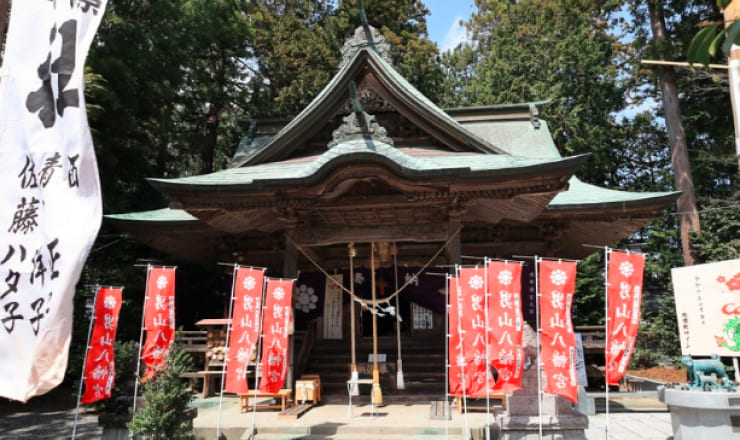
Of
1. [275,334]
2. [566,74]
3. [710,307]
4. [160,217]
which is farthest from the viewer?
[566,74]

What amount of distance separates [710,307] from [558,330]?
2.85 metres

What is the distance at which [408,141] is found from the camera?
11094 mm

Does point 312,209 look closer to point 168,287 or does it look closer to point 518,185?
point 168,287

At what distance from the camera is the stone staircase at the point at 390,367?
10102 millimetres

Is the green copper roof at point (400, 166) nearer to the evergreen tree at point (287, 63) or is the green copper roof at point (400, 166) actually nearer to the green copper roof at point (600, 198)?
the green copper roof at point (600, 198)

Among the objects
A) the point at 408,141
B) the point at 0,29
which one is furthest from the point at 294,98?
the point at 0,29

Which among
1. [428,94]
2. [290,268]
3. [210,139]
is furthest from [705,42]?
[428,94]

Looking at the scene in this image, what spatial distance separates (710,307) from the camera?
7445mm

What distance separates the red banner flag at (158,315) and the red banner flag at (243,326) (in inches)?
48.0

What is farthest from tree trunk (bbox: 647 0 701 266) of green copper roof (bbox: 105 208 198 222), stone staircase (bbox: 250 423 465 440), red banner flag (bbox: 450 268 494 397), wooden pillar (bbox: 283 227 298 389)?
green copper roof (bbox: 105 208 198 222)

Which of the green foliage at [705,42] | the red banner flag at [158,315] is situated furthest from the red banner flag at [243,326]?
the green foliage at [705,42]

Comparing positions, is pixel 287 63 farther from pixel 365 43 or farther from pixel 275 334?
pixel 275 334

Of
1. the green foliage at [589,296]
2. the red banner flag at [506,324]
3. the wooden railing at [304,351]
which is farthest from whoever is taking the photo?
the green foliage at [589,296]

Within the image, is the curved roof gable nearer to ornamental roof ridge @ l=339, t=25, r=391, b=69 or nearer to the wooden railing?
ornamental roof ridge @ l=339, t=25, r=391, b=69
